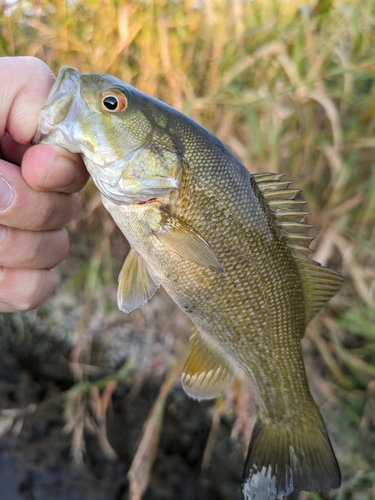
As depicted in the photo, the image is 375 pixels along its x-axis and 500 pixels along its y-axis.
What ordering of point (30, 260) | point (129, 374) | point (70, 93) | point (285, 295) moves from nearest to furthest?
point (70, 93) → point (285, 295) → point (30, 260) → point (129, 374)

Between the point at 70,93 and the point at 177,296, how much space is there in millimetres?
585

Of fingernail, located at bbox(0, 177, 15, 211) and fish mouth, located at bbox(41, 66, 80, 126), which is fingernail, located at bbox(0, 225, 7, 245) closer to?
fingernail, located at bbox(0, 177, 15, 211)

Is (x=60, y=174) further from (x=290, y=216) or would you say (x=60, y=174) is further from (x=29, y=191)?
(x=290, y=216)

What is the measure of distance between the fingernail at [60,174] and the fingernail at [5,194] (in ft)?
0.30

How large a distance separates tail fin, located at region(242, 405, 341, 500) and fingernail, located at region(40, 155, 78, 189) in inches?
34.7

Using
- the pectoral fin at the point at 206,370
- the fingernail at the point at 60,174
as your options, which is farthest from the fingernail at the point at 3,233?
the pectoral fin at the point at 206,370

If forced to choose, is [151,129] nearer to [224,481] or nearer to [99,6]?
[99,6]

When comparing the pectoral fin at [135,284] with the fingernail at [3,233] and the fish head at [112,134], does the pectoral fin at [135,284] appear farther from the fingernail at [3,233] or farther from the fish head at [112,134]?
the fingernail at [3,233]

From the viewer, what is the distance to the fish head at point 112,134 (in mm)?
951

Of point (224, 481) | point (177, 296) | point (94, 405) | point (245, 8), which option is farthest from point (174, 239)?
point (245, 8)

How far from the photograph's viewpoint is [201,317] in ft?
3.44

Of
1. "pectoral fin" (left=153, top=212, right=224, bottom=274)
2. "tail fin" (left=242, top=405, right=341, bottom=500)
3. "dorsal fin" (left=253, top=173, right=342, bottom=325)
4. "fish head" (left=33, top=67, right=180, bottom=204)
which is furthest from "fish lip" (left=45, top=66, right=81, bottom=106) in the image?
"tail fin" (left=242, top=405, right=341, bottom=500)

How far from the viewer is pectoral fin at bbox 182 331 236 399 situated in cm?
111

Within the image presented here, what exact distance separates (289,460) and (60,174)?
1000 mm
